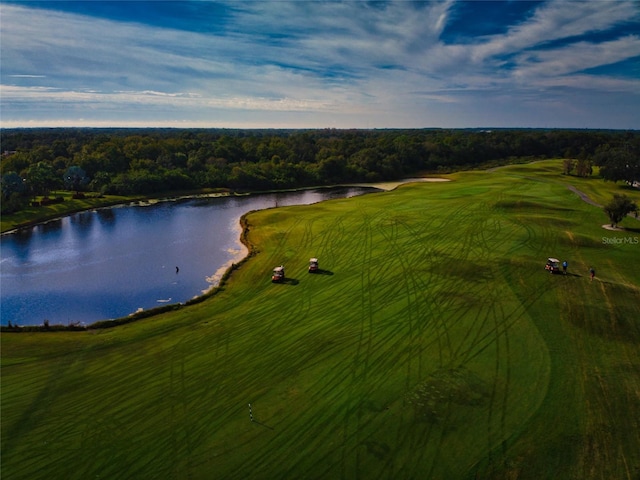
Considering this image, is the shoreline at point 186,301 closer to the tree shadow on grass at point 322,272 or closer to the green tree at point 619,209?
the tree shadow on grass at point 322,272

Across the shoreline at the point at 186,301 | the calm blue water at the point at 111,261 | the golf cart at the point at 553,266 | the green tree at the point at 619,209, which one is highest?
the green tree at the point at 619,209

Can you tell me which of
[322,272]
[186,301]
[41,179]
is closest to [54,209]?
[41,179]

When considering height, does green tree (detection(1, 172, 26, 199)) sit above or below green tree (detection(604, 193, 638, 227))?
below

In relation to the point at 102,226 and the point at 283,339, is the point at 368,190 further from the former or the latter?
the point at 283,339

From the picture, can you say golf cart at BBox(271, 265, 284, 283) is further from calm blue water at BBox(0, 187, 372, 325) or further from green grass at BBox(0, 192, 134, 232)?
green grass at BBox(0, 192, 134, 232)

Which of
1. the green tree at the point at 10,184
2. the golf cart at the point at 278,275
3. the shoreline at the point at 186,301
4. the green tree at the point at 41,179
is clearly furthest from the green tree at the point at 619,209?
the green tree at the point at 41,179

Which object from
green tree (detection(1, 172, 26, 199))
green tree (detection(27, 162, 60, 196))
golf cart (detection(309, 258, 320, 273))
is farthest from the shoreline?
green tree (detection(27, 162, 60, 196))
